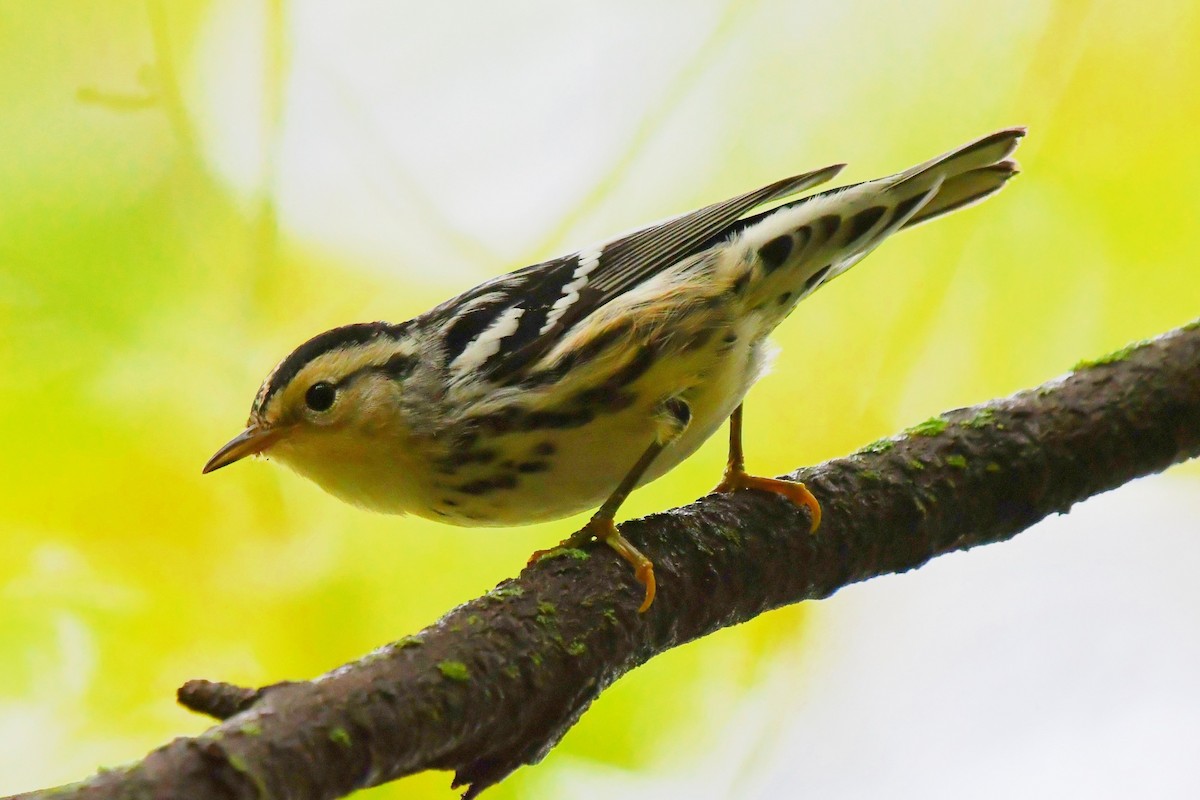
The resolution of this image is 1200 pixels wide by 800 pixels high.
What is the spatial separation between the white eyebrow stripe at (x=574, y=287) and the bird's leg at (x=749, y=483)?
399mm

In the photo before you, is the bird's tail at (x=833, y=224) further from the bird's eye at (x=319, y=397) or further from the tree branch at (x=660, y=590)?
the bird's eye at (x=319, y=397)

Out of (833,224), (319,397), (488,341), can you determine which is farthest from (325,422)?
(833,224)

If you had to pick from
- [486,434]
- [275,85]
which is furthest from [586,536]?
[275,85]

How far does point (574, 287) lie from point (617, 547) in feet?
2.16

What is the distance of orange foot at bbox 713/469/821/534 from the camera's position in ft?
6.14

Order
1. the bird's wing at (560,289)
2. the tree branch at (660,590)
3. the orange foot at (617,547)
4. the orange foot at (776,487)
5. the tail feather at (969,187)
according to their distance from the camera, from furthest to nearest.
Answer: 1. the tail feather at (969,187)
2. the bird's wing at (560,289)
3. the orange foot at (776,487)
4. the orange foot at (617,547)
5. the tree branch at (660,590)

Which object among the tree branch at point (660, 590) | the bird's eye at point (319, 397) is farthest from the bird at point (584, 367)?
the tree branch at point (660, 590)

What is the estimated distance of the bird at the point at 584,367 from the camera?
195 centimetres

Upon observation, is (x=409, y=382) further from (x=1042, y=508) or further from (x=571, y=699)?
(x=1042, y=508)

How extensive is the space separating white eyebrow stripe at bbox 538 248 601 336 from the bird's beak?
0.54m

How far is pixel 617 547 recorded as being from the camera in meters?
1.70

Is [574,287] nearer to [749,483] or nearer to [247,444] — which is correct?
[749,483]

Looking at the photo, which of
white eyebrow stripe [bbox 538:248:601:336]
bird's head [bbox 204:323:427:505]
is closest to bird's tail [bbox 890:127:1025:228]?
white eyebrow stripe [bbox 538:248:601:336]

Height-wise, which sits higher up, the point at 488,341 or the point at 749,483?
the point at 488,341
